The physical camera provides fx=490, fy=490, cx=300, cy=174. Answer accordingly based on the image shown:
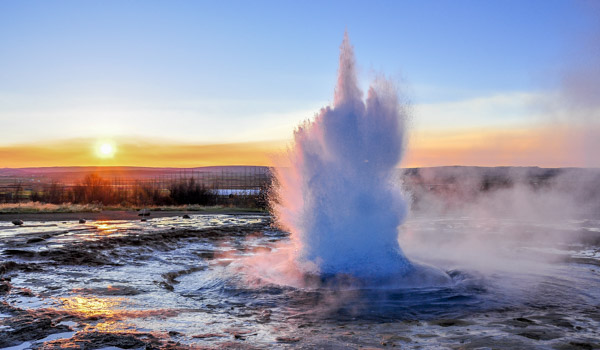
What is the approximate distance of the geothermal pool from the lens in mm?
5109

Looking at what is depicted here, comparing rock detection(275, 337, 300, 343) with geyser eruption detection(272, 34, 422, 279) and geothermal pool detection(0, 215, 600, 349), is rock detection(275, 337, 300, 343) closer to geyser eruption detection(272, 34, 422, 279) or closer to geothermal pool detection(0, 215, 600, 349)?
geothermal pool detection(0, 215, 600, 349)

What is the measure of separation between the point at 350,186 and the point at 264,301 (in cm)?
258

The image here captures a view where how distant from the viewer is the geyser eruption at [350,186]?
835cm

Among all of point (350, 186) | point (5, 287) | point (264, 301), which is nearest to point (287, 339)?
point (264, 301)

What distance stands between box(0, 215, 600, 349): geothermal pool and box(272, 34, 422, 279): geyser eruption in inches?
30.6

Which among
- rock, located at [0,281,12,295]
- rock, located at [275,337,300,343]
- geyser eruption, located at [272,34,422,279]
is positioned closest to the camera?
rock, located at [275,337,300,343]

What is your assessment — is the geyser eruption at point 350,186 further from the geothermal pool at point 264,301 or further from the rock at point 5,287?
the rock at point 5,287

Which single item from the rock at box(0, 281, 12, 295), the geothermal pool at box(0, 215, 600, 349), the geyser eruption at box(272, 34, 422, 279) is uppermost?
the geyser eruption at box(272, 34, 422, 279)

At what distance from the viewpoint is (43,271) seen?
877cm

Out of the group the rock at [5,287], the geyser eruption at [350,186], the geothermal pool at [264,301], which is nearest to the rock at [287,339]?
the geothermal pool at [264,301]

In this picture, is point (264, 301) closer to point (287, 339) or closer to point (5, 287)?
point (287, 339)

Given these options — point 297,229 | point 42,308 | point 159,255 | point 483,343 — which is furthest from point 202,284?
point 483,343

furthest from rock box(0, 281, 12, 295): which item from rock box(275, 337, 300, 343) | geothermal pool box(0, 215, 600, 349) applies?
rock box(275, 337, 300, 343)

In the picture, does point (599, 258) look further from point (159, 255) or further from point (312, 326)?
point (159, 255)
